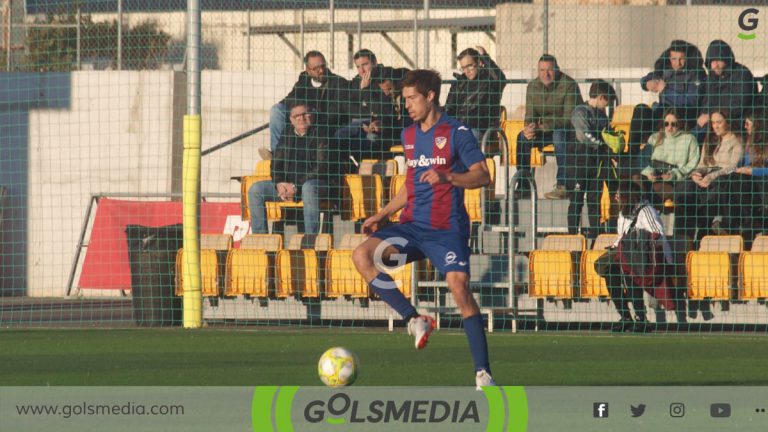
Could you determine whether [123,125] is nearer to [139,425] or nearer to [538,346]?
[538,346]

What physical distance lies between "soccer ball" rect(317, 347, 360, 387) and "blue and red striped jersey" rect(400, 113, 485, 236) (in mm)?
1112

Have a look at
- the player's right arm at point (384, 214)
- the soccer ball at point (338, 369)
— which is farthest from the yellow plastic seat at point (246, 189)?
the soccer ball at point (338, 369)

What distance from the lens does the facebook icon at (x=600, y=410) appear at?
7324 millimetres

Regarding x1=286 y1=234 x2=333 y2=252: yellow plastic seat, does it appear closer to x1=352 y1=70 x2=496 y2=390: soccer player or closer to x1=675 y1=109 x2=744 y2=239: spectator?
x1=675 y1=109 x2=744 y2=239: spectator

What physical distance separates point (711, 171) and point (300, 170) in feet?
14.7

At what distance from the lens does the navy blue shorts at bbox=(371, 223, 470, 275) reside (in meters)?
9.02

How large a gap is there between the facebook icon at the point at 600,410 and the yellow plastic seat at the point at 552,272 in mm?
7632

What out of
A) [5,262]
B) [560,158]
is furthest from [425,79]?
[5,262]

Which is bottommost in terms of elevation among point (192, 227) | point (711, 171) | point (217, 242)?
point (217, 242)

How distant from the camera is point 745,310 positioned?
15.3 metres

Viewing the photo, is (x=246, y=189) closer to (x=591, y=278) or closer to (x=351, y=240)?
(x=351, y=240)

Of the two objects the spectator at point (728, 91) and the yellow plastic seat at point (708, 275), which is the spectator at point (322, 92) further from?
the yellow plastic seat at point (708, 275)

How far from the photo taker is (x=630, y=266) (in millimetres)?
14930

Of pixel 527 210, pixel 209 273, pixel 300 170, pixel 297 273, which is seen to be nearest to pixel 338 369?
pixel 297 273
